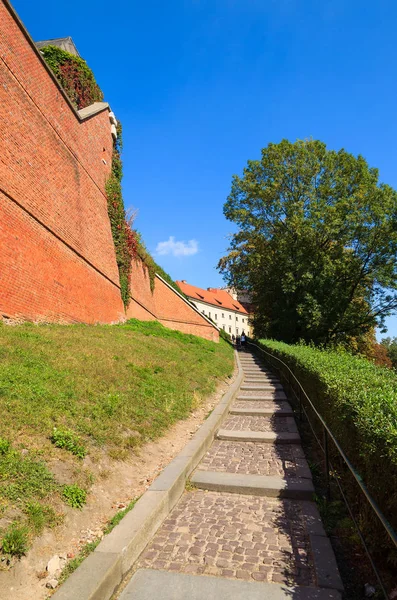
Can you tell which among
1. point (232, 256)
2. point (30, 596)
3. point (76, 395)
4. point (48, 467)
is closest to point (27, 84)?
point (76, 395)

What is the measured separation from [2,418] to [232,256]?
108ft

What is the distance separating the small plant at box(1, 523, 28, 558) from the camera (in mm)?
2656

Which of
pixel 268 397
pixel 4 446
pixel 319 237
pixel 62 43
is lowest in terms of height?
pixel 268 397

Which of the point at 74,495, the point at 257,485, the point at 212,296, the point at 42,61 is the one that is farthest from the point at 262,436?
the point at 212,296

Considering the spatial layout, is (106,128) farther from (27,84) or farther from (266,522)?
(266,522)

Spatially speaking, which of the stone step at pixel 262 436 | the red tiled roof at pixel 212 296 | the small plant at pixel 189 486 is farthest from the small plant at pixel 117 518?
the red tiled roof at pixel 212 296

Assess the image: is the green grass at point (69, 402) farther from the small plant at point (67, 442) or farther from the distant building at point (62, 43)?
A: the distant building at point (62, 43)

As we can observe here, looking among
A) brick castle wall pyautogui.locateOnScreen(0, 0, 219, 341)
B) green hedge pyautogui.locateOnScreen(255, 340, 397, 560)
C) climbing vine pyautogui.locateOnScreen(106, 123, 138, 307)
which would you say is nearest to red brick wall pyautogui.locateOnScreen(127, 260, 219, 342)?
climbing vine pyautogui.locateOnScreen(106, 123, 138, 307)

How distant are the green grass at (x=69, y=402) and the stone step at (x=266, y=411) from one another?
99cm

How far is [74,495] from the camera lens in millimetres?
3541

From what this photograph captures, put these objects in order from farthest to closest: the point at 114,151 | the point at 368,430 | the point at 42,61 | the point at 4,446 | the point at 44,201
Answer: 1. the point at 114,151
2. the point at 42,61
3. the point at 44,201
4. the point at 4,446
5. the point at 368,430

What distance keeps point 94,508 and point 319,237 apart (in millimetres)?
22440

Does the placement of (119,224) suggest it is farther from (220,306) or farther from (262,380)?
(220,306)

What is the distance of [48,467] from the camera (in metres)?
3.68
